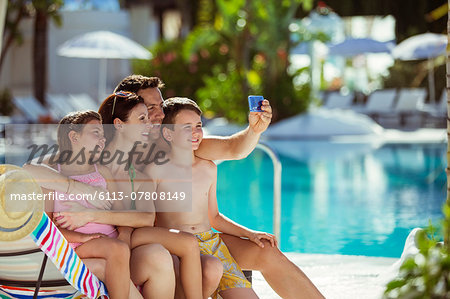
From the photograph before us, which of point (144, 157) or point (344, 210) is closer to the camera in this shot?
point (144, 157)

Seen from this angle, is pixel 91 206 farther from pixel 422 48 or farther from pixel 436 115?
pixel 422 48

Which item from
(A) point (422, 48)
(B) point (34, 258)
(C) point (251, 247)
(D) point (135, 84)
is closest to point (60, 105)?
(A) point (422, 48)

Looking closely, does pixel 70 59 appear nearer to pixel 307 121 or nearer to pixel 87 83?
pixel 87 83

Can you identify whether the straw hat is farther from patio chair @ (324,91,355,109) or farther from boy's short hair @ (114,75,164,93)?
patio chair @ (324,91,355,109)

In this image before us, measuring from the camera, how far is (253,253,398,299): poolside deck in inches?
179

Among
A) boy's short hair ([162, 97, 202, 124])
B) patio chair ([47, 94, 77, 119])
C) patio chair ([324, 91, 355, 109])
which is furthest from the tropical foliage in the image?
boy's short hair ([162, 97, 202, 124])

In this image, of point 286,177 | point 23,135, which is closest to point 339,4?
point 23,135

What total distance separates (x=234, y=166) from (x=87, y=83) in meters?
16.4

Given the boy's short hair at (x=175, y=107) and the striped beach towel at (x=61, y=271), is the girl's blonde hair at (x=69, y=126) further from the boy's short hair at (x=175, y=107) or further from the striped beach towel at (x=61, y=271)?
the striped beach towel at (x=61, y=271)

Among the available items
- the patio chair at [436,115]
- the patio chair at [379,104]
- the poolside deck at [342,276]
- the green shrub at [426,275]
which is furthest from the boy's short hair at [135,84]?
the patio chair at [379,104]

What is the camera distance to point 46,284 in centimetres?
283

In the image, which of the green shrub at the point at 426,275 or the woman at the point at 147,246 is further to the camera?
the woman at the point at 147,246

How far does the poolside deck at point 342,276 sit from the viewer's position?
4547mm

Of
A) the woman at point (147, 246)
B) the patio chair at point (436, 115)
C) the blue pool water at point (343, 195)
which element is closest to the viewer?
the woman at point (147, 246)
